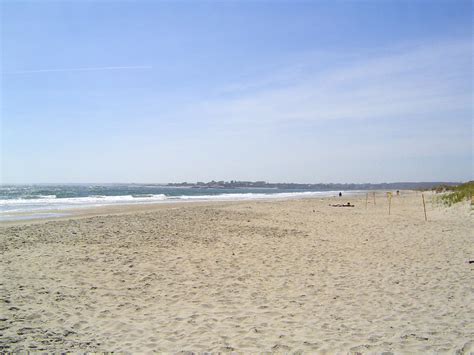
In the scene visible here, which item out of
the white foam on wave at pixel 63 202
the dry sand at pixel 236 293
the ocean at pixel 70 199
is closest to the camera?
the dry sand at pixel 236 293

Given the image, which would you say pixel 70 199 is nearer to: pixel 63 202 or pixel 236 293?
pixel 63 202

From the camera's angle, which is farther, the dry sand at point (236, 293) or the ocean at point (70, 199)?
the ocean at point (70, 199)

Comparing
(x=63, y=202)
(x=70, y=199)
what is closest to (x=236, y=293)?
(x=63, y=202)

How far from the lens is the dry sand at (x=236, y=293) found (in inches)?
191

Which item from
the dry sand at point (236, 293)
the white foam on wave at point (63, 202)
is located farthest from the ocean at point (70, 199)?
the dry sand at point (236, 293)

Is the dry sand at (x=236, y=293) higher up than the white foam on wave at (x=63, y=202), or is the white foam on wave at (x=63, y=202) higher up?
the white foam on wave at (x=63, y=202)

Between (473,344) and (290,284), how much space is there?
3.38m

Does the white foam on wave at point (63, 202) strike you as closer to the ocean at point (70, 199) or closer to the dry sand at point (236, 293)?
the ocean at point (70, 199)

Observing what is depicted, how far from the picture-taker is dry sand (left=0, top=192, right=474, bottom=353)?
4.84 m

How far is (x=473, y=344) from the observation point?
454cm

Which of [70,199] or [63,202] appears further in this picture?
[70,199]

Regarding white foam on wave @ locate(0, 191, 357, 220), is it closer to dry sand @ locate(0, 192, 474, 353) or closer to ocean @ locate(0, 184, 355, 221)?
ocean @ locate(0, 184, 355, 221)

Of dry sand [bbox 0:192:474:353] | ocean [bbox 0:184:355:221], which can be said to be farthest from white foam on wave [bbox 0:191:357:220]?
dry sand [bbox 0:192:474:353]

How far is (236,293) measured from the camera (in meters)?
6.89
